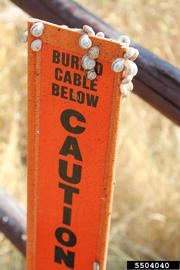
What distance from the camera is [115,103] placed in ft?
2.15

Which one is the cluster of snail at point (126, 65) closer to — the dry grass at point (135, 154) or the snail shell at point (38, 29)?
the snail shell at point (38, 29)

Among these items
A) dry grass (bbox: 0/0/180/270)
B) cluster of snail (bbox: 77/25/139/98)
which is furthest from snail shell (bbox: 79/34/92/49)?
dry grass (bbox: 0/0/180/270)

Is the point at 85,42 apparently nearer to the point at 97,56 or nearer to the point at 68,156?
the point at 97,56

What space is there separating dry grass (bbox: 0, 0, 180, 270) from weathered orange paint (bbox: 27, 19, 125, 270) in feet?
3.33

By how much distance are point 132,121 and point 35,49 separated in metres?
1.47

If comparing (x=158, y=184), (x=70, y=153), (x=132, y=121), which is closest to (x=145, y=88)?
(x=70, y=153)

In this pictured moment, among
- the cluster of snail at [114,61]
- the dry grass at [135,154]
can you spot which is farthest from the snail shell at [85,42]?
the dry grass at [135,154]

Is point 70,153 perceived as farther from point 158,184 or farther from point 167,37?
point 167,37

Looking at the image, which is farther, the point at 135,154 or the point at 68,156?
the point at 135,154

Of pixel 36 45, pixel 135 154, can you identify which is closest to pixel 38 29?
pixel 36 45

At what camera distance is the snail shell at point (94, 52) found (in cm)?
63

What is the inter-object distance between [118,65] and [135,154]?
1385 millimetres

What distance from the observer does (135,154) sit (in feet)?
6.55

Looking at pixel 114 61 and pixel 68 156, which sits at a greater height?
pixel 114 61
